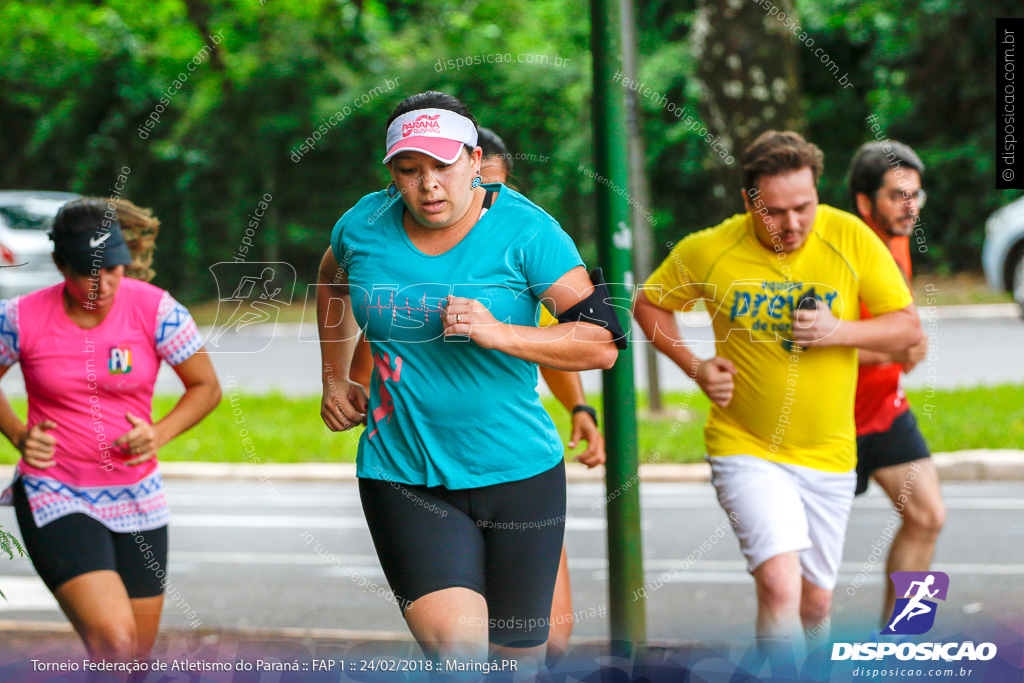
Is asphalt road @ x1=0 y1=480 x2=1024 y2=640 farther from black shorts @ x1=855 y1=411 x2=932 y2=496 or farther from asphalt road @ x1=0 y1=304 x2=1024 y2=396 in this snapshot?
asphalt road @ x1=0 y1=304 x2=1024 y2=396

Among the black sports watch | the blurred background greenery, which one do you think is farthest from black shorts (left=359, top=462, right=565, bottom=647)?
the blurred background greenery

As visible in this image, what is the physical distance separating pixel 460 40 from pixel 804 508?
14592 mm

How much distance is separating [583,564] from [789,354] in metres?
2.82

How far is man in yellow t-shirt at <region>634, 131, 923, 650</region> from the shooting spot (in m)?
3.50

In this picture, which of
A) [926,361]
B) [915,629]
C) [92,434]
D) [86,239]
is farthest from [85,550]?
[926,361]

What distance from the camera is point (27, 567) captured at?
645cm

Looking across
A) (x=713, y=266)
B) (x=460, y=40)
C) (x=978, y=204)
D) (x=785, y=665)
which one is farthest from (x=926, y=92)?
(x=785, y=665)

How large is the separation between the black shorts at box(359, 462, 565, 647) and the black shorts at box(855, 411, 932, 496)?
5.79ft

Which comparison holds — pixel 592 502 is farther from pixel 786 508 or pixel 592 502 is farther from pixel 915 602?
pixel 915 602

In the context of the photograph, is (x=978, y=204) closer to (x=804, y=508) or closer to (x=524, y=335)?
(x=804, y=508)

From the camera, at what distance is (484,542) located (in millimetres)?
2771

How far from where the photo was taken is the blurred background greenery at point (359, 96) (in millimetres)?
13250

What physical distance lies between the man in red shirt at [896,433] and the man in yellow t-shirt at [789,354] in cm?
49

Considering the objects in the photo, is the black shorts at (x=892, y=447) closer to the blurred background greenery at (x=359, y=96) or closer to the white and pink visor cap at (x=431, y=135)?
the white and pink visor cap at (x=431, y=135)
